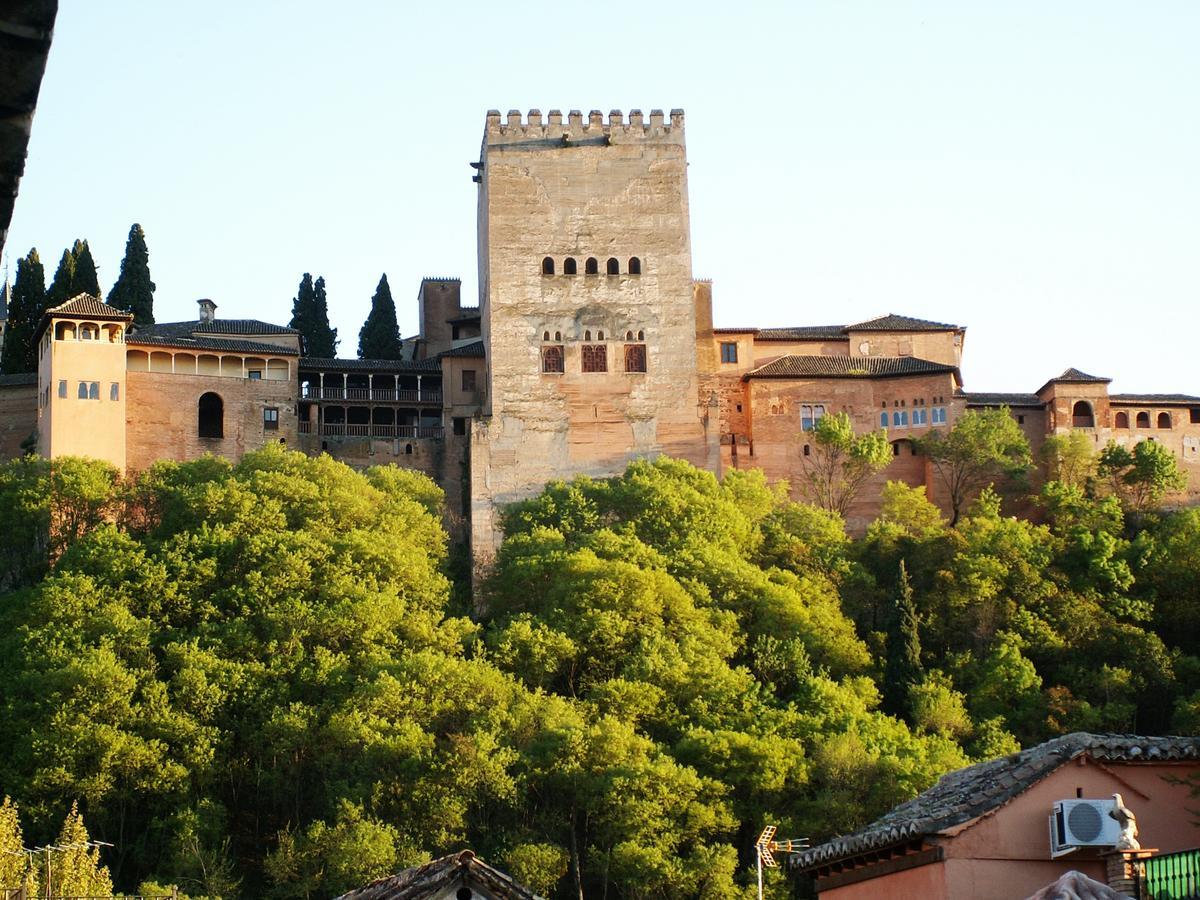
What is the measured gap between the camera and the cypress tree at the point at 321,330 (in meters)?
71.9

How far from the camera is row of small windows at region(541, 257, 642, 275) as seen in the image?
62.1 meters

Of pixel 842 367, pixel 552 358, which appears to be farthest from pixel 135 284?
pixel 842 367

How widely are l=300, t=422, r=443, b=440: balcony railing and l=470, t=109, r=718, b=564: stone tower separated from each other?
263 cm

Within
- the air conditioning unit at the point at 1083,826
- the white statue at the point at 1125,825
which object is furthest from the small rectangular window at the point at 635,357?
the white statue at the point at 1125,825

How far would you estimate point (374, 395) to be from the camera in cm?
6425

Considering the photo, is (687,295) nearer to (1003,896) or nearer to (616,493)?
(616,493)

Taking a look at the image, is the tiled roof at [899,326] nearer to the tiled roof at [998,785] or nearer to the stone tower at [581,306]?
the stone tower at [581,306]

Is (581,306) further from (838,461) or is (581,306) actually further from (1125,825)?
(1125,825)

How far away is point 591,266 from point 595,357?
134 inches

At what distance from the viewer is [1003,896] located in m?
15.7

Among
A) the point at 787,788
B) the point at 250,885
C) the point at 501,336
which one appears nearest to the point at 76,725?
the point at 250,885

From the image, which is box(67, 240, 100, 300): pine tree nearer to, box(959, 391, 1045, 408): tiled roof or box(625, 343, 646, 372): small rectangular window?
box(625, 343, 646, 372): small rectangular window

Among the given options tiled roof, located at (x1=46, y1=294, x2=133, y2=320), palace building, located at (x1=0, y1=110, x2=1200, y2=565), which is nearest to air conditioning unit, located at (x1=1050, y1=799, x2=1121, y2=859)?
palace building, located at (x1=0, y1=110, x2=1200, y2=565)

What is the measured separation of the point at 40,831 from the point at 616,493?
2035 centimetres
